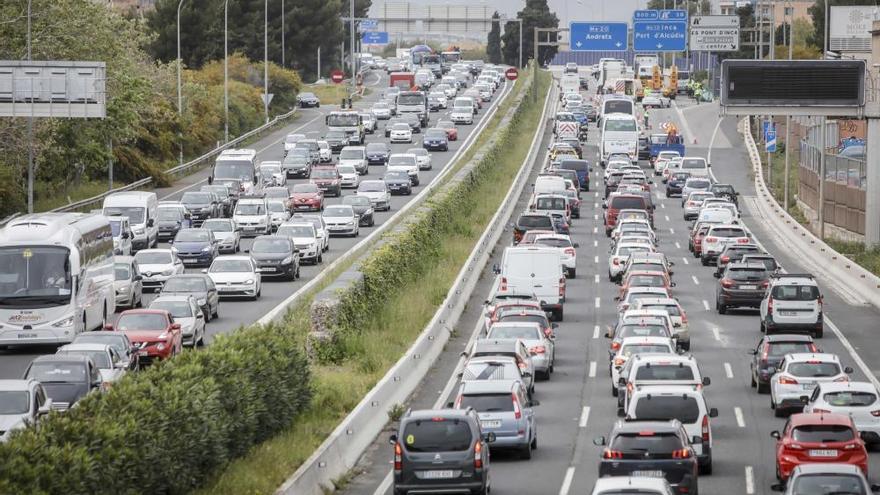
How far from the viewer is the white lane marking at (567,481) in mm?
25109

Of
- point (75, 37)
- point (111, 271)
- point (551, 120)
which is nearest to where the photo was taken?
point (111, 271)

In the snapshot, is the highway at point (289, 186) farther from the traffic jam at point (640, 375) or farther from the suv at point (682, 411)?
the suv at point (682, 411)

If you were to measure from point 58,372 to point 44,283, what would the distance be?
9576mm

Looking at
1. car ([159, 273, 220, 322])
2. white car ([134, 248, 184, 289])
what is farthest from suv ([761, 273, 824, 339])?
white car ([134, 248, 184, 289])

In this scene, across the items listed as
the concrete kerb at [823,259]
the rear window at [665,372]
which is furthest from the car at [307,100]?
the rear window at [665,372]

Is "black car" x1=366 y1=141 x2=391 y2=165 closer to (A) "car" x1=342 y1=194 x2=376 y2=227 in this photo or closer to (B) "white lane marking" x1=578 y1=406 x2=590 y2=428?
(A) "car" x1=342 y1=194 x2=376 y2=227

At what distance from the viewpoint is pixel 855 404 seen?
28.1 metres

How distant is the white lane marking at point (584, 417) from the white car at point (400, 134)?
7305 centimetres

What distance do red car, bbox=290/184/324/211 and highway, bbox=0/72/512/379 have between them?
2.49 m

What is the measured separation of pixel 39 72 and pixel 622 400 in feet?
106

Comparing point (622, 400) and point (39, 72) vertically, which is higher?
point (39, 72)

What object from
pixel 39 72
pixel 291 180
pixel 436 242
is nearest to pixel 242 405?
pixel 436 242

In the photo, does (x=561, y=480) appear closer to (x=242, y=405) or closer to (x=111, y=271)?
(x=242, y=405)

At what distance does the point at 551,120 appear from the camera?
12262cm
